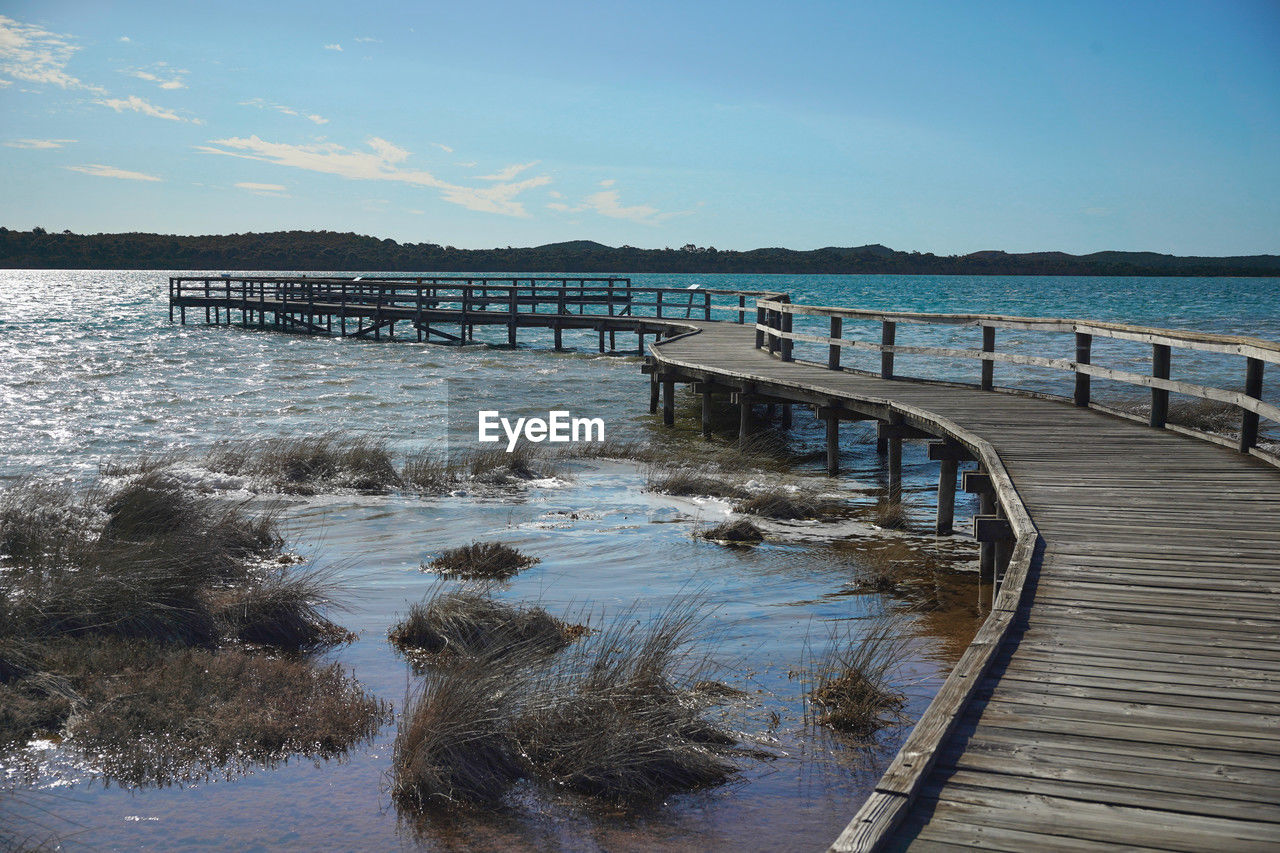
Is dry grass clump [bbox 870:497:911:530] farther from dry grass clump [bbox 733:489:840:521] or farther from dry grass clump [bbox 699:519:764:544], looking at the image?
dry grass clump [bbox 699:519:764:544]

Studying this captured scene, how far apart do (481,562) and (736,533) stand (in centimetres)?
242

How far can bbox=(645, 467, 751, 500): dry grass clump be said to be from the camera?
1142 centimetres

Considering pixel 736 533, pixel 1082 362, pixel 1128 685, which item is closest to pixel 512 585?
pixel 736 533

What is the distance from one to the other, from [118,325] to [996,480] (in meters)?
52.6

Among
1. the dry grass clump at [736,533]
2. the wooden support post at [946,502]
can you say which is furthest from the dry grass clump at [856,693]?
the wooden support post at [946,502]

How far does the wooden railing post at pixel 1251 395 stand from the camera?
7.89m

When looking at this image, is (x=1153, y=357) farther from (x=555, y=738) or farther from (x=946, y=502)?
(x=555, y=738)

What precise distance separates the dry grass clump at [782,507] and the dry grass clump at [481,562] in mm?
2824

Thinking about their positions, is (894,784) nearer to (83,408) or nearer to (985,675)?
(985,675)

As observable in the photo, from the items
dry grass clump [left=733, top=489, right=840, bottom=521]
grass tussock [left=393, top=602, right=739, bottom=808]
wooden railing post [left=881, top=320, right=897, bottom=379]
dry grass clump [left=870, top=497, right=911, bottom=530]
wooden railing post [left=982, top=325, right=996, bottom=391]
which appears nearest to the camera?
grass tussock [left=393, top=602, right=739, bottom=808]

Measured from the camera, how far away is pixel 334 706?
509 cm


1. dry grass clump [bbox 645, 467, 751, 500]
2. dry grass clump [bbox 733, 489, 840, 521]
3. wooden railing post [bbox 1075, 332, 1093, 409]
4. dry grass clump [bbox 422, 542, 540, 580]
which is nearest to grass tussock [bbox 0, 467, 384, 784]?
dry grass clump [bbox 422, 542, 540, 580]
